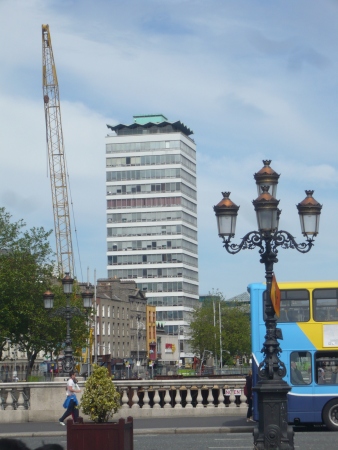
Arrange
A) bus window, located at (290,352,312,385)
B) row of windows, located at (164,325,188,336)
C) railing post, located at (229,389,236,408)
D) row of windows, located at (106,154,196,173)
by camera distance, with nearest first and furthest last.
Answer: bus window, located at (290,352,312,385) → railing post, located at (229,389,236,408) → row of windows, located at (106,154,196,173) → row of windows, located at (164,325,188,336)

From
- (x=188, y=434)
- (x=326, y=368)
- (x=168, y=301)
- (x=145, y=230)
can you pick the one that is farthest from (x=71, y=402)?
(x=168, y=301)

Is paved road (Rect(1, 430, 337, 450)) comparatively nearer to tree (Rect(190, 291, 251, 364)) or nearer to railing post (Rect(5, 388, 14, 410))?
railing post (Rect(5, 388, 14, 410))

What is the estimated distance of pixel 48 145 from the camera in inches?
4774

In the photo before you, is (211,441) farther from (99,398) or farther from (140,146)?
(140,146)

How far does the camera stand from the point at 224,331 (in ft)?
403

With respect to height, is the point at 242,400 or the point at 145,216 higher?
the point at 145,216

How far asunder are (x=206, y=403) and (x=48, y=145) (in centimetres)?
9292

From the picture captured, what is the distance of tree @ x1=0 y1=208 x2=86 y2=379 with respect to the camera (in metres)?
71.1

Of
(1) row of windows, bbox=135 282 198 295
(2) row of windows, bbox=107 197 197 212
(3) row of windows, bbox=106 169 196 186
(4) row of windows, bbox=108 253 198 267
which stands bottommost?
(1) row of windows, bbox=135 282 198 295

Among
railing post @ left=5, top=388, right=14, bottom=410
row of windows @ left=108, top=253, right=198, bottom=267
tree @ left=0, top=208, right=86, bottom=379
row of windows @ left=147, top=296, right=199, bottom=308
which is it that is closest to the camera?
railing post @ left=5, top=388, right=14, bottom=410

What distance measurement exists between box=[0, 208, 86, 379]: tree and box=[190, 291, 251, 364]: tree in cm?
A: 4677

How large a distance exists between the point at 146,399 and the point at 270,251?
1278 cm

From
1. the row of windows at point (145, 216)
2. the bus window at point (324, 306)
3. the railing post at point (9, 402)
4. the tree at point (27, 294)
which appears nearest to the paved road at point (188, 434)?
the railing post at point (9, 402)

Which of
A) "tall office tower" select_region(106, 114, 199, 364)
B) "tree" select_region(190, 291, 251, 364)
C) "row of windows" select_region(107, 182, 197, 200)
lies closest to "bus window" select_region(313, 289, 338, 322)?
"tree" select_region(190, 291, 251, 364)
